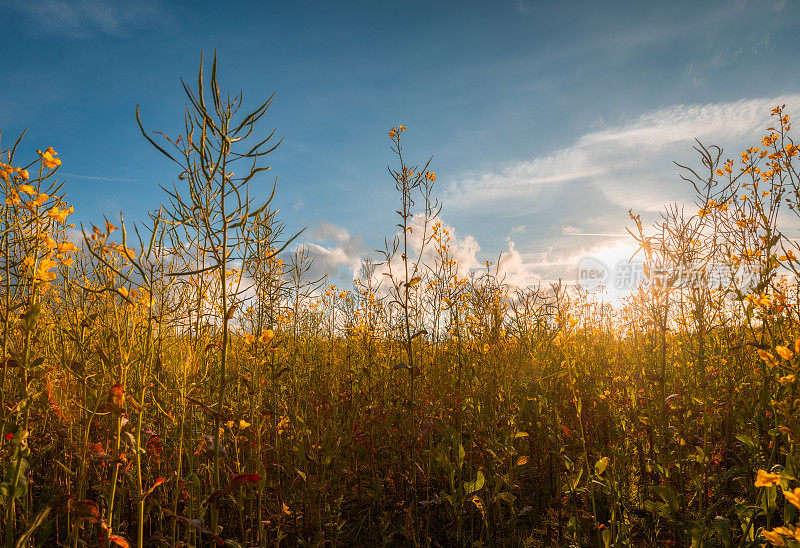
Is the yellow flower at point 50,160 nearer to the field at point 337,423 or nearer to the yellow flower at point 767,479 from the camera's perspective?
the field at point 337,423

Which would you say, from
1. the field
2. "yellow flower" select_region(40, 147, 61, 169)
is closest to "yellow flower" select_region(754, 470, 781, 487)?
the field

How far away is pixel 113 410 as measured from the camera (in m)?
1.47

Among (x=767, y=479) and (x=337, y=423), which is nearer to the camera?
(x=767, y=479)

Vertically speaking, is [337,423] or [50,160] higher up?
[50,160]

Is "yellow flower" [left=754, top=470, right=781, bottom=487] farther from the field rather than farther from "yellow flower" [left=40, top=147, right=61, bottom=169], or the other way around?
"yellow flower" [left=40, top=147, right=61, bottom=169]

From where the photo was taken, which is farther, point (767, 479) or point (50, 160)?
point (50, 160)

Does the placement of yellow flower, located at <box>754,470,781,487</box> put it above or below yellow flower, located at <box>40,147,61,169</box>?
below

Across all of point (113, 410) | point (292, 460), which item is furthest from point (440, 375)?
point (113, 410)

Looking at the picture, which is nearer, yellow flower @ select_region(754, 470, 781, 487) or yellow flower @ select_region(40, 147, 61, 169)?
yellow flower @ select_region(754, 470, 781, 487)

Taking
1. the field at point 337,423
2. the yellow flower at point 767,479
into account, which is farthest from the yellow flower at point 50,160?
the yellow flower at point 767,479

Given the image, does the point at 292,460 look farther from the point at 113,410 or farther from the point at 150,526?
the point at 113,410

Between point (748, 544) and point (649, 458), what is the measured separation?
1.16m

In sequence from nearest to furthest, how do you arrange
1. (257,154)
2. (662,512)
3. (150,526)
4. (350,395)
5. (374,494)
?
(257,154) < (662,512) < (150,526) < (374,494) < (350,395)

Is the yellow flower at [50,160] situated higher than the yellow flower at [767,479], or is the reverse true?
the yellow flower at [50,160]
